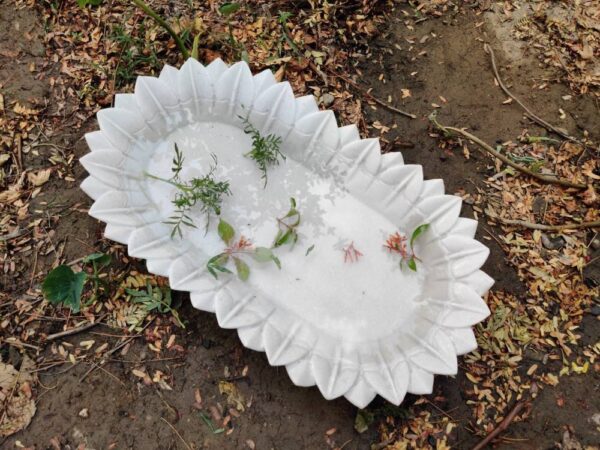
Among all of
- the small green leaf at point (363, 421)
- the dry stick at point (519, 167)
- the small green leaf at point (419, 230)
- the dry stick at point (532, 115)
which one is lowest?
the small green leaf at point (363, 421)

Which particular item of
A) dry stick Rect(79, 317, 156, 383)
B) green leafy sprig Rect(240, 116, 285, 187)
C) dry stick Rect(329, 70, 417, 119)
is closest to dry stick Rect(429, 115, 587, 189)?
dry stick Rect(329, 70, 417, 119)

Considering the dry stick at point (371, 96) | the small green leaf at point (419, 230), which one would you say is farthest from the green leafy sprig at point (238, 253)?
the dry stick at point (371, 96)

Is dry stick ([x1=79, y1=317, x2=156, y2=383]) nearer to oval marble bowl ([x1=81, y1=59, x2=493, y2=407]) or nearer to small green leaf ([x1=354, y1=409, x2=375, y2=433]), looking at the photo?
oval marble bowl ([x1=81, y1=59, x2=493, y2=407])

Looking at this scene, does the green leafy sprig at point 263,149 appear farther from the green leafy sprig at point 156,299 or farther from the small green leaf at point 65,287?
the small green leaf at point 65,287

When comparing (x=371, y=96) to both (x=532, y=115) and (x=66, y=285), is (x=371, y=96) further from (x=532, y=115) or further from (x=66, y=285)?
(x=66, y=285)

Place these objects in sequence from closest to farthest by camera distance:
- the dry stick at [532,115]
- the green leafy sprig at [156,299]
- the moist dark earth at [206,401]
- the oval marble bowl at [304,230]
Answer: the oval marble bowl at [304,230] < the moist dark earth at [206,401] < the green leafy sprig at [156,299] < the dry stick at [532,115]

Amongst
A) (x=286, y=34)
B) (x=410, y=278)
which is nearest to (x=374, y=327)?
(x=410, y=278)
